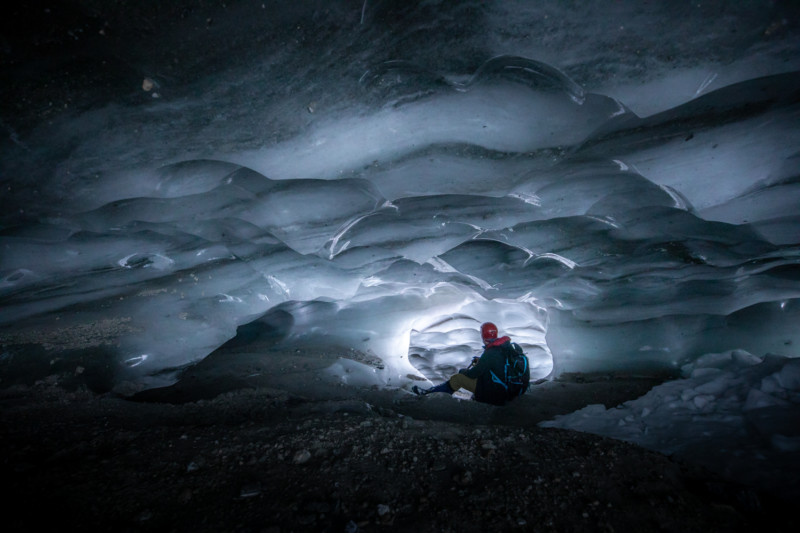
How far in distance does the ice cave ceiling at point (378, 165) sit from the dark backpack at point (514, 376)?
111 centimetres

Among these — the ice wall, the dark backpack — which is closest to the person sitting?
the dark backpack

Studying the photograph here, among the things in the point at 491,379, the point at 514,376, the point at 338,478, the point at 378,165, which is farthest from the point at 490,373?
the point at 378,165

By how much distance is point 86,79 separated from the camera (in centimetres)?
213

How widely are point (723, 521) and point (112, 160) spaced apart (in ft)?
14.9

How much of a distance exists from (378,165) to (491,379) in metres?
3.05

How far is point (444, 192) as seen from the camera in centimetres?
313


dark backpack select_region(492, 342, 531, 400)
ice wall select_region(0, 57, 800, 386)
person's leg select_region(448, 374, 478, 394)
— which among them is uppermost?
ice wall select_region(0, 57, 800, 386)

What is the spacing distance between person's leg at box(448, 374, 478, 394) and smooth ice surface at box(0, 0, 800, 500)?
3.71 ft

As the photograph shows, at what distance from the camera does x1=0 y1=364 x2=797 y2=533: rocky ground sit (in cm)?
154

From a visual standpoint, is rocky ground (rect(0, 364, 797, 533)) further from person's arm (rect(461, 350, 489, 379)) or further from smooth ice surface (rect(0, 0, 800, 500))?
person's arm (rect(461, 350, 489, 379))

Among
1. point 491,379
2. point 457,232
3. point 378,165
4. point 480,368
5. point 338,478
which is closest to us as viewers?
point 338,478

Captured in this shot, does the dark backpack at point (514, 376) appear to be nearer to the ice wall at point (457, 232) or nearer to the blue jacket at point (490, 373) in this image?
the blue jacket at point (490, 373)

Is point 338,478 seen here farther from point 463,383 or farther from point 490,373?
point 463,383

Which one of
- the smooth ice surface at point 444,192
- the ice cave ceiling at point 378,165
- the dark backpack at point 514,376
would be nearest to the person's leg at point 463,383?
the dark backpack at point 514,376
